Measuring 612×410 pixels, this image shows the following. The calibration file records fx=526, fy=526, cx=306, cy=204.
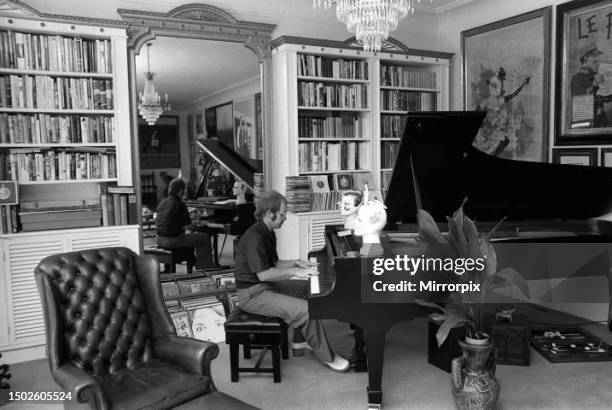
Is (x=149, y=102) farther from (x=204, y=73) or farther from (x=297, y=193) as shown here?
(x=297, y=193)

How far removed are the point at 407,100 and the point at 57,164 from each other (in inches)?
138

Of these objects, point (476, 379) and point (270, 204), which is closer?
point (476, 379)

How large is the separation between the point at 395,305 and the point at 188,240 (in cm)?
245

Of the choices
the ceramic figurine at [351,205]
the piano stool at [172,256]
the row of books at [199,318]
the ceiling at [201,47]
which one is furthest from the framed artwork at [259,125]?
the ceramic figurine at [351,205]

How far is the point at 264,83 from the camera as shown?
4977 mm

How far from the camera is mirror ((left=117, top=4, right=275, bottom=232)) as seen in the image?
4.43 m

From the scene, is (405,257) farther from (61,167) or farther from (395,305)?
(61,167)

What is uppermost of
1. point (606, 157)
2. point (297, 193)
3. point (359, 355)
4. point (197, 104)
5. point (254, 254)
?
point (197, 104)

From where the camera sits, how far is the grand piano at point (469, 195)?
325 centimetres

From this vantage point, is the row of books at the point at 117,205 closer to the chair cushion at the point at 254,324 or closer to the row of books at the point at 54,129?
the row of books at the point at 54,129

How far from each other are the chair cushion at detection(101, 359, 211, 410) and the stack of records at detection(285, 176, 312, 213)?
2579mm

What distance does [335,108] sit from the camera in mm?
5199

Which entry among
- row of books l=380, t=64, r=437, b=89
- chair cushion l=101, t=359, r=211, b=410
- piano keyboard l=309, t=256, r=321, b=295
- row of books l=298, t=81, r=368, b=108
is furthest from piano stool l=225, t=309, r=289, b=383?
row of books l=380, t=64, r=437, b=89

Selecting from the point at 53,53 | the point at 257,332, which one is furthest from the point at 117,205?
the point at 257,332
